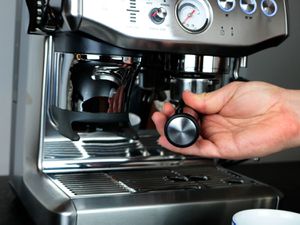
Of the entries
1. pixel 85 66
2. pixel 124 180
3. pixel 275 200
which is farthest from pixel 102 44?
pixel 275 200

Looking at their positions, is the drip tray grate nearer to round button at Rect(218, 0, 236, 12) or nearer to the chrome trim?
the chrome trim

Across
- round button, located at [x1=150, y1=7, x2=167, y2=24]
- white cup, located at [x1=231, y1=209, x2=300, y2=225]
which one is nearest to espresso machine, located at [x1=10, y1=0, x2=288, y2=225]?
round button, located at [x1=150, y1=7, x2=167, y2=24]

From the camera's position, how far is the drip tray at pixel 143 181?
64 centimetres

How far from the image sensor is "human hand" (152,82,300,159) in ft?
2.13

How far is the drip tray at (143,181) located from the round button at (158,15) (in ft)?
0.71

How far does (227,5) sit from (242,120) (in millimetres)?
164

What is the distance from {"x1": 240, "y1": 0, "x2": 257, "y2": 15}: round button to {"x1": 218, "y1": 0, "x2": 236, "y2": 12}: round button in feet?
0.04

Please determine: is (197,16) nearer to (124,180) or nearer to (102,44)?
(102,44)

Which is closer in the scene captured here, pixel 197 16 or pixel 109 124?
pixel 197 16

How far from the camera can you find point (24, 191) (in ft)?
2.29

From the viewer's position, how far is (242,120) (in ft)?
2.31

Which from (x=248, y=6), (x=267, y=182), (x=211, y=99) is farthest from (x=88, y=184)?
(x=267, y=182)

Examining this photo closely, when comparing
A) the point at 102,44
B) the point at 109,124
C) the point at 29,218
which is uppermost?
the point at 102,44

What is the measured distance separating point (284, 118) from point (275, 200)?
114 mm
